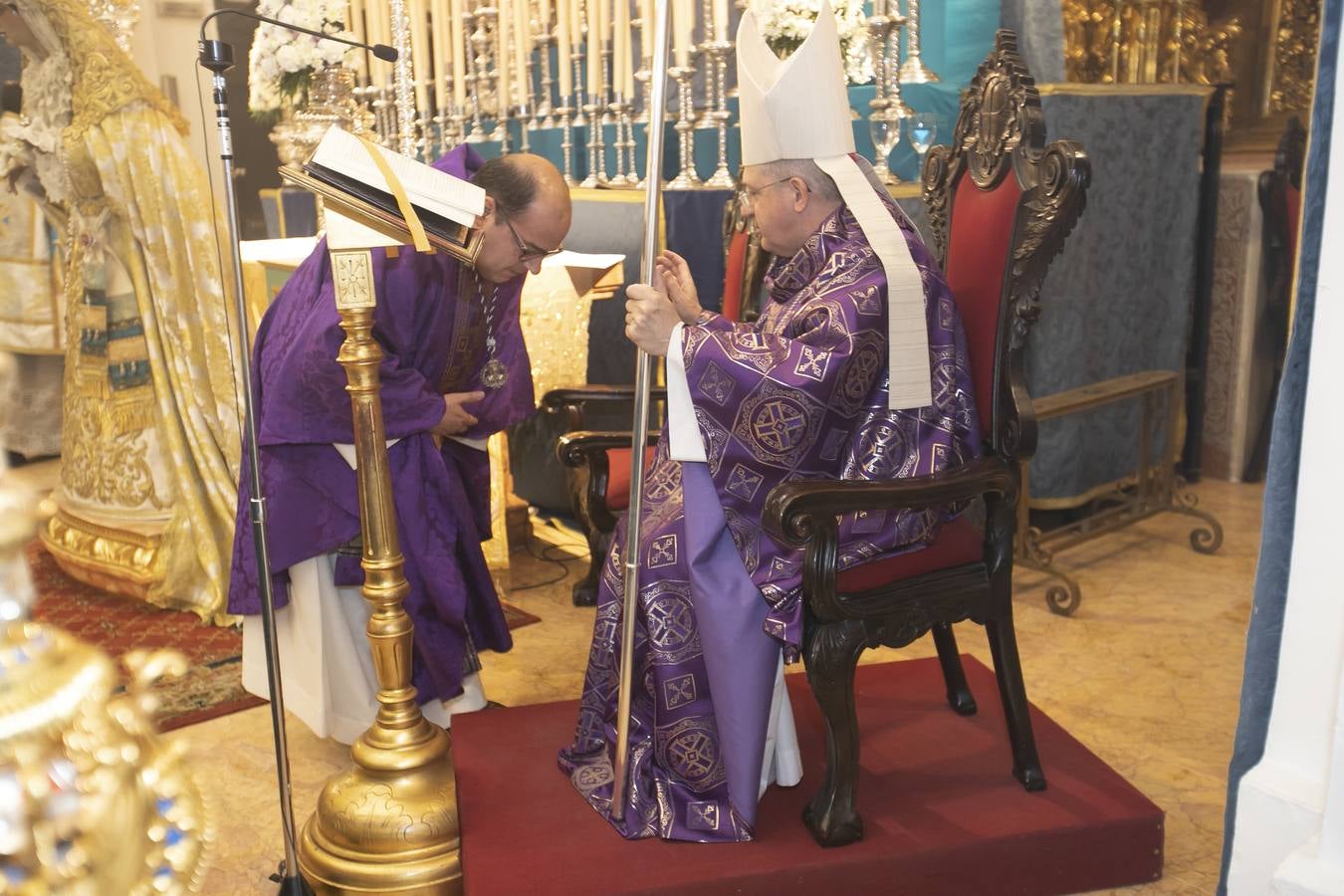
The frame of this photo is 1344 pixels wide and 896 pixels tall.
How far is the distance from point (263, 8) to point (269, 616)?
10.0ft

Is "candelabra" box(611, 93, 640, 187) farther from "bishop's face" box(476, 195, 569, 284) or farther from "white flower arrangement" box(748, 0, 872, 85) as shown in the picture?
"bishop's face" box(476, 195, 569, 284)

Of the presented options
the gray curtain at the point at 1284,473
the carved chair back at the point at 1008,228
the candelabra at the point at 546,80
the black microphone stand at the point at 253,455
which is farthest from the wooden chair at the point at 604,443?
the candelabra at the point at 546,80

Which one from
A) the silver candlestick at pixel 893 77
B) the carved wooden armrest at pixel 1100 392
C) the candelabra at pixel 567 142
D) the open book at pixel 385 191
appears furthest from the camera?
the candelabra at pixel 567 142

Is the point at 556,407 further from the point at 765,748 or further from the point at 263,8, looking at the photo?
the point at 263,8

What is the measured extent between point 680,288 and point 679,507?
457mm

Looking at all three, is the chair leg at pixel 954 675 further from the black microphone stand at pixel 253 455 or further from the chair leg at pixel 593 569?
the black microphone stand at pixel 253 455

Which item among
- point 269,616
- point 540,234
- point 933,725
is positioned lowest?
point 933,725

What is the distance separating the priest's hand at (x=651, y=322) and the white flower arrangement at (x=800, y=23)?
6.71 feet

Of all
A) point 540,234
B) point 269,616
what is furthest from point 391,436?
point 269,616

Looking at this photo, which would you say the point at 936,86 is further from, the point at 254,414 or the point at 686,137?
the point at 254,414

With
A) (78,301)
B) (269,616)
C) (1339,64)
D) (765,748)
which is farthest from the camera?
(78,301)

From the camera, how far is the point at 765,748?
96.8 inches

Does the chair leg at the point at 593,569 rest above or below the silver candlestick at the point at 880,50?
below

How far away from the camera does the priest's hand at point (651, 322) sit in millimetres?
2285
